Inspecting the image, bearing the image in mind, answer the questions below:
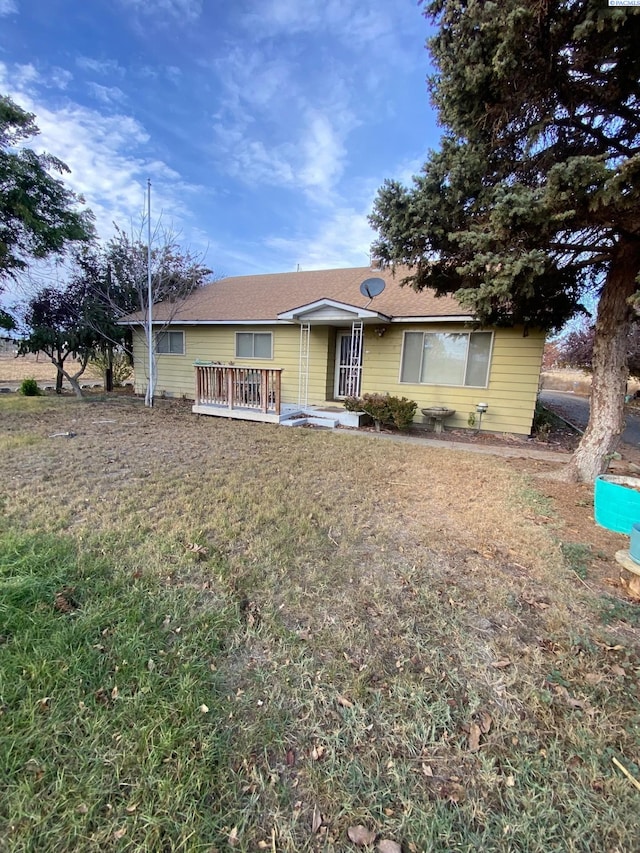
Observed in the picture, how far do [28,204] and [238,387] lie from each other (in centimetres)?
795

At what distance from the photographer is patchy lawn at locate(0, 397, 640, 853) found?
4.32ft

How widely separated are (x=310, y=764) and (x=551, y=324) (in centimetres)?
765

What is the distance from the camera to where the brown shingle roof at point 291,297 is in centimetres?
948

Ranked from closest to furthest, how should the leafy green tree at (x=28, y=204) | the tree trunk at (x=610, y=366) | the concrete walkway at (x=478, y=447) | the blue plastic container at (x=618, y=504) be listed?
1. the blue plastic container at (x=618, y=504)
2. the tree trunk at (x=610, y=366)
3. the concrete walkway at (x=478, y=447)
4. the leafy green tree at (x=28, y=204)

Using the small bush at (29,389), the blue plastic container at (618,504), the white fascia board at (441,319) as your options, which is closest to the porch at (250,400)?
the white fascia board at (441,319)

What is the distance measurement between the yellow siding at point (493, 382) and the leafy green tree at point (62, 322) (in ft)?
31.0

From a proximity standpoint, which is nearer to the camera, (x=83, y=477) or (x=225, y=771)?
(x=225, y=771)

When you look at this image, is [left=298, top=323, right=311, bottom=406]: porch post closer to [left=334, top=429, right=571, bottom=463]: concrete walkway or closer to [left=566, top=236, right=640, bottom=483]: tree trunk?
[left=334, top=429, right=571, bottom=463]: concrete walkway

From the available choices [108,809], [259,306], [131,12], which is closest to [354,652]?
[108,809]

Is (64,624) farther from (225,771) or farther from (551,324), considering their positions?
(551,324)

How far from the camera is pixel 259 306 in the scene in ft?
38.5

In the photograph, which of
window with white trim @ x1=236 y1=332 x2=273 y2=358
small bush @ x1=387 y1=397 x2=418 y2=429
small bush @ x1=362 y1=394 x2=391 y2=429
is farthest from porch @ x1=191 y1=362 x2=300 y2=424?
small bush @ x1=387 y1=397 x2=418 y2=429

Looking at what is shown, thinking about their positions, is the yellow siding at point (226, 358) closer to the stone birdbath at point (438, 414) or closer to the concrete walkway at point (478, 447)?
the concrete walkway at point (478, 447)

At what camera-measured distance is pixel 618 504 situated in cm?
361
